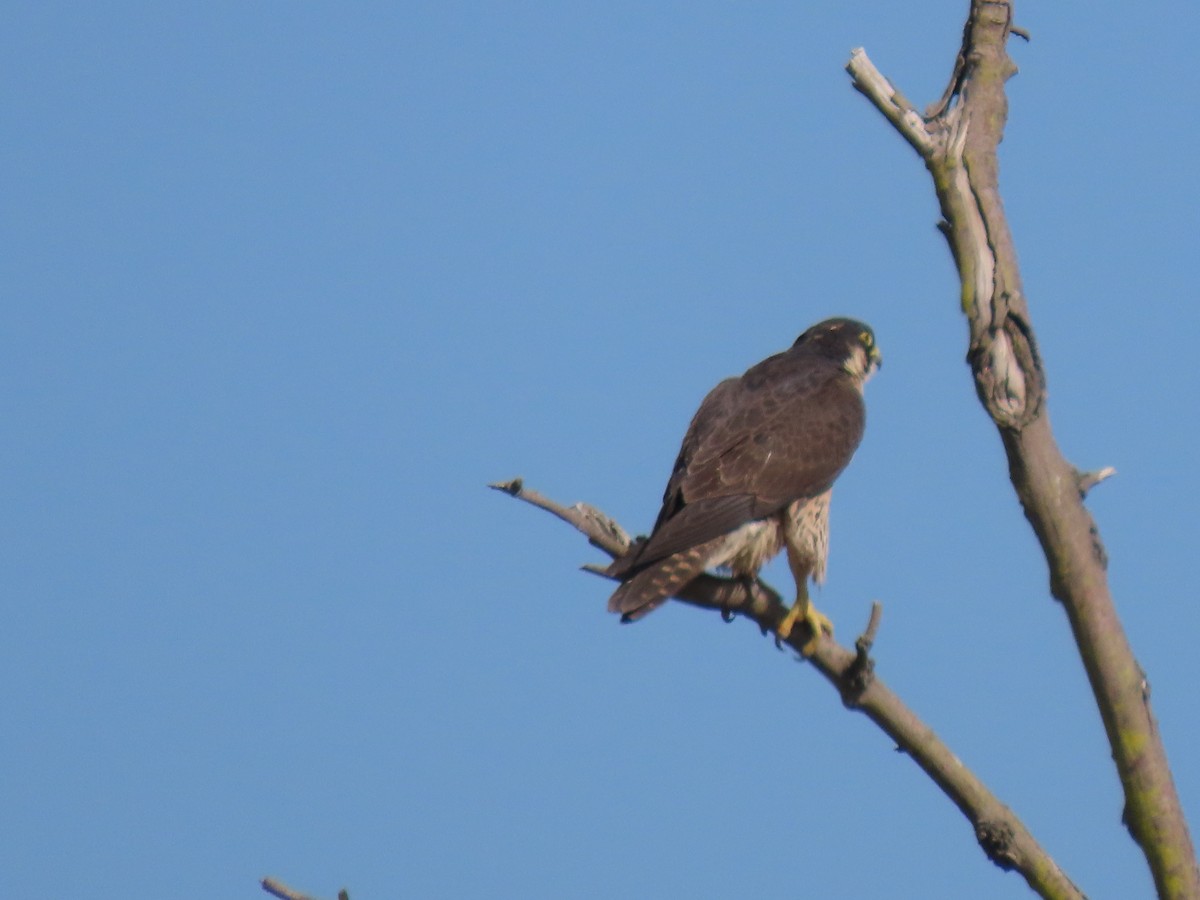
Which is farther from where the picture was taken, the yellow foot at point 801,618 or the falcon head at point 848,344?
the falcon head at point 848,344

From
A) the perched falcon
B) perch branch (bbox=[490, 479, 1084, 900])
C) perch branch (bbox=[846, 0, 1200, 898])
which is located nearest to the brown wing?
the perched falcon

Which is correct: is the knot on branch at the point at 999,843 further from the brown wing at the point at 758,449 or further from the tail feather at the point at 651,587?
the brown wing at the point at 758,449

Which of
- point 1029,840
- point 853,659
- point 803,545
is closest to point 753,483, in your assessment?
point 803,545

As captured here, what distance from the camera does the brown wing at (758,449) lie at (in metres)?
4.87

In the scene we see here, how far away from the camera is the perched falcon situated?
4.63 metres

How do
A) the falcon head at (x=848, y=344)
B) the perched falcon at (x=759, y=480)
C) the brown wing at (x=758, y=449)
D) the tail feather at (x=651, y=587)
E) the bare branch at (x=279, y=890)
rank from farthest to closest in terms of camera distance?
the falcon head at (x=848, y=344)
the brown wing at (x=758, y=449)
the perched falcon at (x=759, y=480)
the tail feather at (x=651, y=587)
the bare branch at (x=279, y=890)

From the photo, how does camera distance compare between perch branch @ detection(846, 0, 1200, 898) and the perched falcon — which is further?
the perched falcon

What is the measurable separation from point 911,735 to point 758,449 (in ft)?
5.46

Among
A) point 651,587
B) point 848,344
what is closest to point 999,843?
point 651,587

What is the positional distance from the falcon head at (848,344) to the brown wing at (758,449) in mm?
314

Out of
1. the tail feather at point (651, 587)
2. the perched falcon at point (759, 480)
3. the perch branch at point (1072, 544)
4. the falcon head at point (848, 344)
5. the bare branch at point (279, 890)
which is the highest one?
→ the falcon head at point (848, 344)

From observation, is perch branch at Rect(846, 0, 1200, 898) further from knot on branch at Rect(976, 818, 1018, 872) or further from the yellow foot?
the yellow foot

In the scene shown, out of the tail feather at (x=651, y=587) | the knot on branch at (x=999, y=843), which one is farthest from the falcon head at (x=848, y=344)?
the knot on branch at (x=999, y=843)

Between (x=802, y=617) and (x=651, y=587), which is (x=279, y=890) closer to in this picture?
(x=651, y=587)
